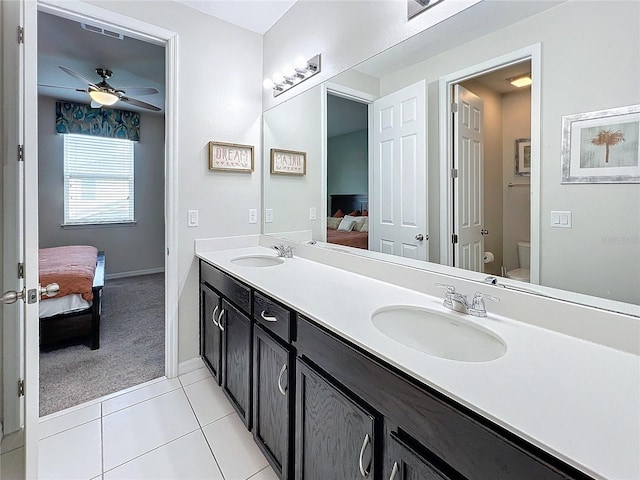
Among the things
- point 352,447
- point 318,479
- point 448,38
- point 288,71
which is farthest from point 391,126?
point 318,479

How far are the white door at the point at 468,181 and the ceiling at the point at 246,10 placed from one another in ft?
5.17

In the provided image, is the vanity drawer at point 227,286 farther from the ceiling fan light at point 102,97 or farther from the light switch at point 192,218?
the ceiling fan light at point 102,97

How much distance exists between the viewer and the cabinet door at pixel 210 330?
196cm

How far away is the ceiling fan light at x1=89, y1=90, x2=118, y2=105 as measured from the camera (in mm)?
3307

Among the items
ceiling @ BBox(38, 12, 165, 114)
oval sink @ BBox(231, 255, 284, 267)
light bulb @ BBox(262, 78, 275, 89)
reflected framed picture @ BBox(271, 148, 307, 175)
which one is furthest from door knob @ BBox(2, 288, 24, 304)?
ceiling @ BBox(38, 12, 165, 114)

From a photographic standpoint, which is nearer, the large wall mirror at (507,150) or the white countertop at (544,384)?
the white countertop at (544,384)

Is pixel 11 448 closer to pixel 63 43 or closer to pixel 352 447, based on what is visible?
pixel 352 447

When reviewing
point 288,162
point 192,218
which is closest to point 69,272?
point 192,218

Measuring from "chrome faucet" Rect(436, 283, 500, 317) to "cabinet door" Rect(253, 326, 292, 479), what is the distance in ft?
2.13

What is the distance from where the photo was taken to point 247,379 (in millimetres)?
1573

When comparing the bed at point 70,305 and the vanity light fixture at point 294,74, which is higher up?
the vanity light fixture at point 294,74

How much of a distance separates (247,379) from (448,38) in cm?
179

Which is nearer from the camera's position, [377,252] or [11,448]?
[11,448]

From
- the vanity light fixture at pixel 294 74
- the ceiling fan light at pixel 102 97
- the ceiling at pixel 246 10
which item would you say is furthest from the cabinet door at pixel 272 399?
the ceiling fan light at pixel 102 97
